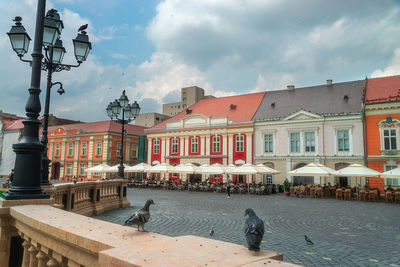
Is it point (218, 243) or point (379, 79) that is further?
point (379, 79)

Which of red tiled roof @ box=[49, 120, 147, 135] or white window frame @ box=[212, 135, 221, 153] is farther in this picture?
red tiled roof @ box=[49, 120, 147, 135]

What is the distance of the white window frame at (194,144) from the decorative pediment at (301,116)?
1112 centimetres

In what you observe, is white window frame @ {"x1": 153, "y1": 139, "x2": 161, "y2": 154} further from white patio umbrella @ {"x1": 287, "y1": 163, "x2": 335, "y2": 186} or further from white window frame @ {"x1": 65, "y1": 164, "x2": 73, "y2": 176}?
white patio umbrella @ {"x1": 287, "y1": 163, "x2": 335, "y2": 186}

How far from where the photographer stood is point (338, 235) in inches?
365

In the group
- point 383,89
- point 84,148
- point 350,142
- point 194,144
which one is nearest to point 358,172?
point 350,142

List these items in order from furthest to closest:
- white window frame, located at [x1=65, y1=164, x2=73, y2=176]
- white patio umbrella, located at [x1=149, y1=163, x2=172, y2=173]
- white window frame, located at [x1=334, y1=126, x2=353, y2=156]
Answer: white window frame, located at [x1=65, y1=164, x2=73, y2=176]
white patio umbrella, located at [x1=149, y1=163, x2=172, y2=173]
white window frame, located at [x1=334, y1=126, x2=353, y2=156]

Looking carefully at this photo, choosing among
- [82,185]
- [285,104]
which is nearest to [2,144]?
[285,104]

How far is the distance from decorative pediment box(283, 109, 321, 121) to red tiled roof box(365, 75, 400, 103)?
4.91m

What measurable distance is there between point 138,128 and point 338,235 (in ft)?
152

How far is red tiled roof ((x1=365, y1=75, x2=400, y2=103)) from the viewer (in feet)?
90.9

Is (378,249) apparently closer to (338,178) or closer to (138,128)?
(338,178)

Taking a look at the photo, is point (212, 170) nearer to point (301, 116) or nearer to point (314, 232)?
point (301, 116)

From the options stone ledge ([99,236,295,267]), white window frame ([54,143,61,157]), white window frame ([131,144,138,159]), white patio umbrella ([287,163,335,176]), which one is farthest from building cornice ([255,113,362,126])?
white window frame ([54,143,61,157])

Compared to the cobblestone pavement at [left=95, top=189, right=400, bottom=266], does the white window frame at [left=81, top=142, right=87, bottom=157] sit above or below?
above
